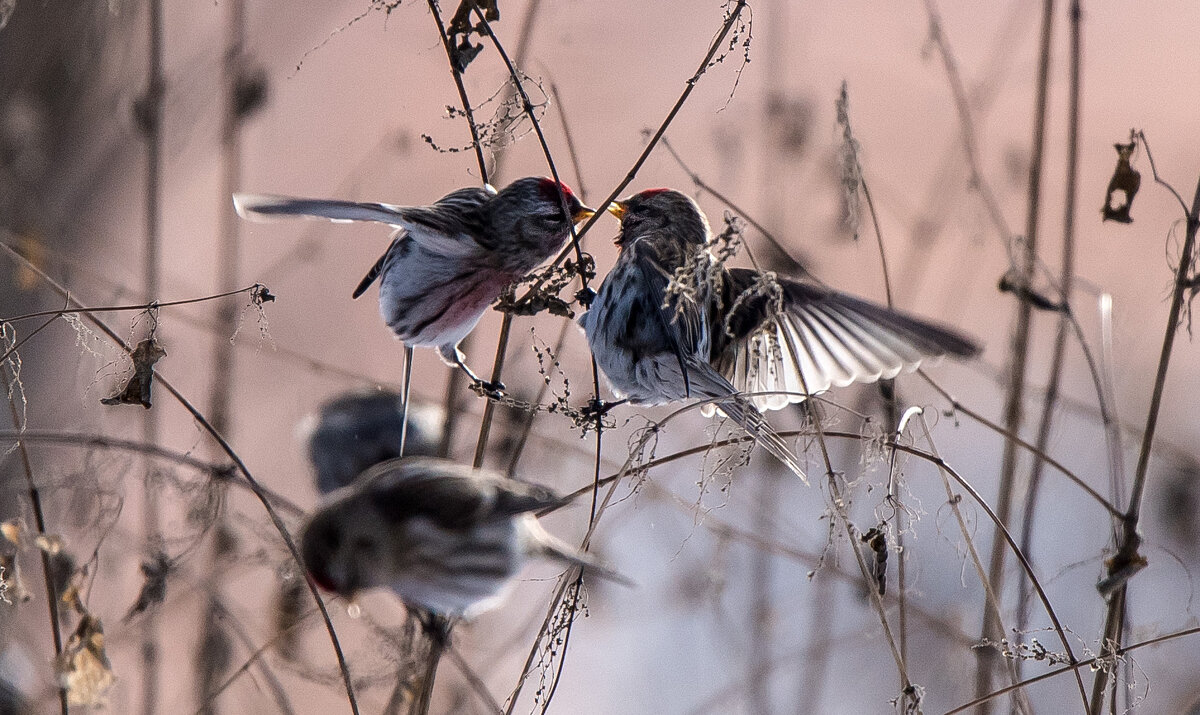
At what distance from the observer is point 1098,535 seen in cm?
359

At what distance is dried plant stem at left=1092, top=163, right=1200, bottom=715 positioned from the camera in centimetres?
164

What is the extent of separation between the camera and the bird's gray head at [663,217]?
2.27m

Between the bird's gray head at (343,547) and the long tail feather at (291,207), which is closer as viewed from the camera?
the long tail feather at (291,207)

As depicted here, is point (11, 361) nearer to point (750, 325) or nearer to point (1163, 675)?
point (750, 325)

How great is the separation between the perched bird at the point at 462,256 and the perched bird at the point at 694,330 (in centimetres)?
17

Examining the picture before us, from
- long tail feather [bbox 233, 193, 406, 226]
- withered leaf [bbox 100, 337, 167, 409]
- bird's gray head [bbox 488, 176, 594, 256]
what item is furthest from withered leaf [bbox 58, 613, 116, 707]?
bird's gray head [bbox 488, 176, 594, 256]

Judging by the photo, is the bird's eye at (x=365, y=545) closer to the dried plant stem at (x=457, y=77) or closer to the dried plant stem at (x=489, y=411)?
the dried plant stem at (x=489, y=411)

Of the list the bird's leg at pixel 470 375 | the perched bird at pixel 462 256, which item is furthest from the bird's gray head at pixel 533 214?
the bird's leg at pixel 470 375

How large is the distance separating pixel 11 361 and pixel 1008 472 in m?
1.82

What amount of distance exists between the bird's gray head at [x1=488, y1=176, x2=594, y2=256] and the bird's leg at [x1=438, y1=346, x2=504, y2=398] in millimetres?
256

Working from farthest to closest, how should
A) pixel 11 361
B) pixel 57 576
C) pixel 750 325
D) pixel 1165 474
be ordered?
pixel 1165 474
pixel 750 325
pixel 57 576
pixel 11 361

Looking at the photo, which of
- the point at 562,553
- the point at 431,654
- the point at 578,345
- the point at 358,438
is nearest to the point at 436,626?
the point at 431,654

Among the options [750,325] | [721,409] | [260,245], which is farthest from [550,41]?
[260,245]

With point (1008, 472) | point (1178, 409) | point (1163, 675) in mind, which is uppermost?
point (1178, 409)
